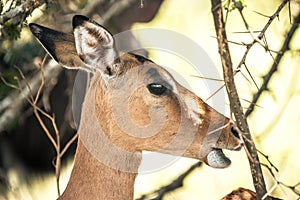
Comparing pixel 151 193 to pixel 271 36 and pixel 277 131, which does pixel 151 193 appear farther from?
pixel 271 36

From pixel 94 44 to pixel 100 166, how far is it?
601 mm

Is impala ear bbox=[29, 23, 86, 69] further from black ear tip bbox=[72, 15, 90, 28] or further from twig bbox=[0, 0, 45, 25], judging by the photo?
twig bbox=[0, 0, 45, 25]

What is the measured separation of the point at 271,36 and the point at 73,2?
4.79 feet

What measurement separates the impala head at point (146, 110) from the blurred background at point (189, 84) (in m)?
1.73

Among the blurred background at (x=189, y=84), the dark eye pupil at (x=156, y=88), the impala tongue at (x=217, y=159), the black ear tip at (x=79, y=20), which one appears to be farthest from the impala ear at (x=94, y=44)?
the blurred background at (x=189, y=84)

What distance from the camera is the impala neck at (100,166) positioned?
3.64 m

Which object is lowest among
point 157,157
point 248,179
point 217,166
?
point 248,179

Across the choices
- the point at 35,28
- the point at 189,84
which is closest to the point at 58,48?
the point at 35,28

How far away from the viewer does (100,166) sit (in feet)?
12.0

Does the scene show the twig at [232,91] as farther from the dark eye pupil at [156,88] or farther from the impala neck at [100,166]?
the impala neck at [100,166]

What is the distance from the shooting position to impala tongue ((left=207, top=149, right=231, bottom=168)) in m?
3.52

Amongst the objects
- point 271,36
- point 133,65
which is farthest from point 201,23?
point 133,65

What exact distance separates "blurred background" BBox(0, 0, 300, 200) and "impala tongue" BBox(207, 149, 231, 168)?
1.75 metres

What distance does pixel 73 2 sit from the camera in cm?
583
